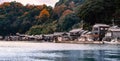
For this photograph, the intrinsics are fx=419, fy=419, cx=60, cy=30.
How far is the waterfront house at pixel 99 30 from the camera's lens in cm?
7877

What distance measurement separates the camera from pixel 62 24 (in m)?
101

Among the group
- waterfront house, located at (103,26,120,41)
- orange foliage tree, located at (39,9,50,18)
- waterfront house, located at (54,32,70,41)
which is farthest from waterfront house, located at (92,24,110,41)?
orange foliage tree, located at (39,9,50,18)

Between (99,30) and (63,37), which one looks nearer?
(99,30)

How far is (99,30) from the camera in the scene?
8038cm

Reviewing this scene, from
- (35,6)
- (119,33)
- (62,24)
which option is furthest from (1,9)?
(119,33)

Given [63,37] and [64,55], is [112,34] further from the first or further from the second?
[64,55]

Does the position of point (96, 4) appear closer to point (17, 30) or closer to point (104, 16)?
point (104, 16)

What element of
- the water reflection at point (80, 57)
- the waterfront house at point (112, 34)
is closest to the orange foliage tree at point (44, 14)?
the waterfront house at point (112, 34)

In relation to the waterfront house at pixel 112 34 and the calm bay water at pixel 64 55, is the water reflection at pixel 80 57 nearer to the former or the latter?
the calm bay water at pixel 64 55

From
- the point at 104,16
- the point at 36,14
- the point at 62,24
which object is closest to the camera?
the point at 104,16

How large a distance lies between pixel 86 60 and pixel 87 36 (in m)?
47.6

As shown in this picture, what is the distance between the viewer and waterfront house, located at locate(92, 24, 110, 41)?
7877cm

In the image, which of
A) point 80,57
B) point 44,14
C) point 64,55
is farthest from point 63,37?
point 80,57

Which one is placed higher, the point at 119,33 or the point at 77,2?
the point at 77,2
